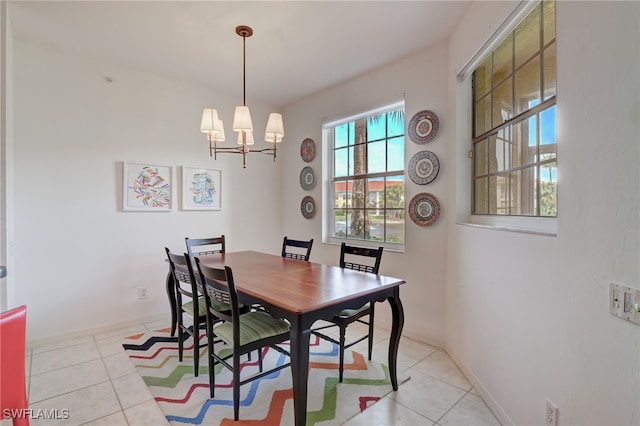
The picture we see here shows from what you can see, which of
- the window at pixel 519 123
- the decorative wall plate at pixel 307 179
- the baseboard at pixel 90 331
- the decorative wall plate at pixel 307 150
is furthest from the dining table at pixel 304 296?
the decorative wall plate at pixel 307 150

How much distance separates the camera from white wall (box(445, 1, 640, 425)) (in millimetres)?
988

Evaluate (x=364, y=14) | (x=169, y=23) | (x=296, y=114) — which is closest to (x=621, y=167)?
(x=364, y=14)

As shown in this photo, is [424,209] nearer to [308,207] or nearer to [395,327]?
[395,327]

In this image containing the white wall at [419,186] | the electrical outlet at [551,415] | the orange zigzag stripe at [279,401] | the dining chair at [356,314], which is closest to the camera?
the electrical outlet at [551,415]

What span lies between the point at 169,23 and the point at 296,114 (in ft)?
6.56

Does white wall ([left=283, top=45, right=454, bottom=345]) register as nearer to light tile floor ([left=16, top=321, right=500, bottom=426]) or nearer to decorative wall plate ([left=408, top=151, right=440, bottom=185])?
decorative wall plate ([left=408, top=151, right=440, bottom=185])

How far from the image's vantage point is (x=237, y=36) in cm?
258

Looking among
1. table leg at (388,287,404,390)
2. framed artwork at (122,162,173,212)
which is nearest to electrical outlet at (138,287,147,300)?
framed artwork at (122,162,173,212)

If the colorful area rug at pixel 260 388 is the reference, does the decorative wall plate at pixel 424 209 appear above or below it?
above

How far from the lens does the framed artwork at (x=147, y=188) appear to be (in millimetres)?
3188

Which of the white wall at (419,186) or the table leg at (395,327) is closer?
the table leg at (395,327)

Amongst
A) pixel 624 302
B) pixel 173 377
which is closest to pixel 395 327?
pixel 624 302

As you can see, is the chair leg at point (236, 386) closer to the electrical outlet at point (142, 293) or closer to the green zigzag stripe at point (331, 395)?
the green zigzag stripe at point (331, 395)

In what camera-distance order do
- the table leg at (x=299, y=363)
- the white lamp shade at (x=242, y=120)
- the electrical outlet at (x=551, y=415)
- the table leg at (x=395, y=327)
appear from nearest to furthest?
1. the electrical outlet at (x=551, y=415)
2. the table leg at (x=299, y=363)
3. the table leg at (x=395, y=327)
4. the white lamp shade at (x=242, y=120)
